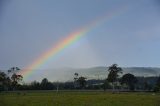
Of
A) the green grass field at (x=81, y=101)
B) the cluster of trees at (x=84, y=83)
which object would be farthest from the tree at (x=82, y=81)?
the green grass field at (x=81, y=101)

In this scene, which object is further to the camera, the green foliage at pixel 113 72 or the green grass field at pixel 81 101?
the green foliage at pixel 113 72

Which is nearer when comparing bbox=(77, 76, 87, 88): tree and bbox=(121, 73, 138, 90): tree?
bbox=(121, 73, 138, 90): tree

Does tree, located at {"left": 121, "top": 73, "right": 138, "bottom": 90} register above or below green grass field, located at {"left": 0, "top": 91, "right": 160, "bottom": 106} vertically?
above

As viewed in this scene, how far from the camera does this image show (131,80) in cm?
15300

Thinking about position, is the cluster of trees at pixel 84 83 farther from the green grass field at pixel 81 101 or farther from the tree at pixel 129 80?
the green grass field at pixel 81 101

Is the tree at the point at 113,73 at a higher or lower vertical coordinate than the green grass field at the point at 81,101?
higher

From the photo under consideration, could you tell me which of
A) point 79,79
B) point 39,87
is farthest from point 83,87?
point 39,87

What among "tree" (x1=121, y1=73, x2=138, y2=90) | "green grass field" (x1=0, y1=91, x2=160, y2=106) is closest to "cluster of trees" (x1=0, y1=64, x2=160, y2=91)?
"tree" (x1=121, y1=73, x2=138, y2=90)

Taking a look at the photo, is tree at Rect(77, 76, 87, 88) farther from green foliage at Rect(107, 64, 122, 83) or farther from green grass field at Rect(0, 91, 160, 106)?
green grass field at Rect(0, 91, 160, 106)

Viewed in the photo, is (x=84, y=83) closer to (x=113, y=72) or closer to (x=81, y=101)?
(x=113, y=72)

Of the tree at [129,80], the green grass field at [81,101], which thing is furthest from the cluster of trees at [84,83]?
the green grass field at [81,101]

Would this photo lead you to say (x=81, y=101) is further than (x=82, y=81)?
No

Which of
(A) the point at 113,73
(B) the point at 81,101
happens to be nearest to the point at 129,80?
(A) the point at 113,73

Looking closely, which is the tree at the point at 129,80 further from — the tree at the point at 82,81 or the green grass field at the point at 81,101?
the green grass field at the point at 81,101
